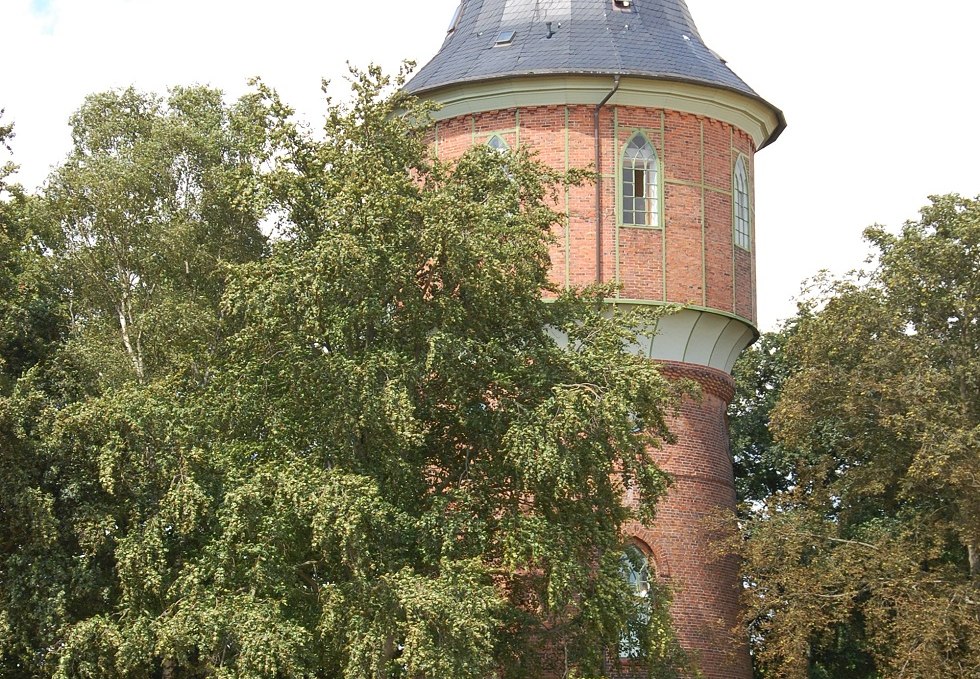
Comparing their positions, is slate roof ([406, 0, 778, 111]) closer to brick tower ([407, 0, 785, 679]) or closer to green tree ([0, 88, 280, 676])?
brick tower ([407, 0, 785, 679])

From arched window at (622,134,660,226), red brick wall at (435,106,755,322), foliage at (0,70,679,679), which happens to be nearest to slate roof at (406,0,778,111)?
red brick wall at (435,106,755,322)

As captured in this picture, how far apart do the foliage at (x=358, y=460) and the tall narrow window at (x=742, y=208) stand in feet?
31.3

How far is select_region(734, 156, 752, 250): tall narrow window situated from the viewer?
31.3m

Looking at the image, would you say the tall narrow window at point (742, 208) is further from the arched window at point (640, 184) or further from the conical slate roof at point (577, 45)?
the arched window at point (640, 184)

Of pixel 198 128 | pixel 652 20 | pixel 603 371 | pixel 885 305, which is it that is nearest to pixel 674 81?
pixel 652 20

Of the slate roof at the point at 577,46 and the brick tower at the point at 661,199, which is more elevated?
the slate roof at the point at 577,46

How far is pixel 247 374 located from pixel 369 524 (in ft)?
8.12

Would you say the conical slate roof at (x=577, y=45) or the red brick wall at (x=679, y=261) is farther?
the conical slate roof at (x=577, y=45)

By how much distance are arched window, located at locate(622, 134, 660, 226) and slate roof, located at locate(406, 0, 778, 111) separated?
4.11 ft

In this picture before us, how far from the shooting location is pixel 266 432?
21.1m

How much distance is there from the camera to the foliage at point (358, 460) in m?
19.5

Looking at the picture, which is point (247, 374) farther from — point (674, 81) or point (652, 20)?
point (652, 20)

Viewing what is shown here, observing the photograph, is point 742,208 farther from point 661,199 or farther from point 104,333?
point 104,333

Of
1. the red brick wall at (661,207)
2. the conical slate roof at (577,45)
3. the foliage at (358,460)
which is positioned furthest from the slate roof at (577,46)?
the foliage at (358,460)
